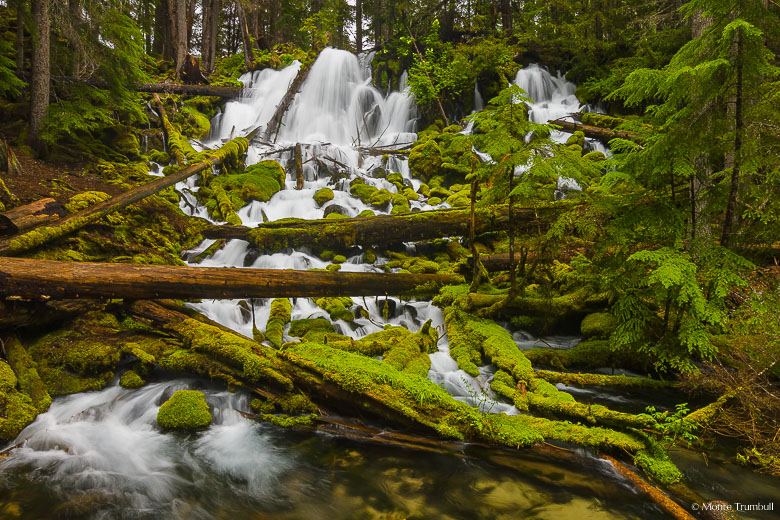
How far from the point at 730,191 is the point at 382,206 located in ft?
32.4

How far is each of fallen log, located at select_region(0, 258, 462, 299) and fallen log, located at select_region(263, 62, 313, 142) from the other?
14.7 metres

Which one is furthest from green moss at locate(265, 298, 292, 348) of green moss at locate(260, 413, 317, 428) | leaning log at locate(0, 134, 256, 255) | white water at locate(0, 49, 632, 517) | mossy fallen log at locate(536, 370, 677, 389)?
mossy fallen log at locate(536, 370, 677, 389)

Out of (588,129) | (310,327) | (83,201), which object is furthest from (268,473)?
(588,129)

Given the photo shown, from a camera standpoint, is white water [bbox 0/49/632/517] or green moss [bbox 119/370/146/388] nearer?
white water [bbox 0/49/632/517]

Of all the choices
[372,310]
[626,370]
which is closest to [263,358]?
[372,310]

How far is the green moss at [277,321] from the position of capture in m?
6.51

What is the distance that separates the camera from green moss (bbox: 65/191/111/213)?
7582 millimetres

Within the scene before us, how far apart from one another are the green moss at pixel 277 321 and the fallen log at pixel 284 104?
→ 1393 cm

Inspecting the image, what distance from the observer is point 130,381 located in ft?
16.3

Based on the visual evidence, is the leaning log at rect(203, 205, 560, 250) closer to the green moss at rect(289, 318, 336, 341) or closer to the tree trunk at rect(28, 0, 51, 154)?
the green moss at rect(289, 318, 336, 341)

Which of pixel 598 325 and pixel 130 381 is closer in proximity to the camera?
pixel 130 381

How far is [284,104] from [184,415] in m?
19.4

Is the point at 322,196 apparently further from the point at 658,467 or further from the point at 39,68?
the point at 658,467

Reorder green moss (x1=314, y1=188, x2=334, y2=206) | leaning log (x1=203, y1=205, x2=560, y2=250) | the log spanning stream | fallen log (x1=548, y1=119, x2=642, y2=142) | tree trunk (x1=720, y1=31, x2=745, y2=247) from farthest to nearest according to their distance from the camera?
fallen log (x1=548, y1=119, x2=642, y2=142) → green moss (x1=314, y1=188, x2=334, y2=206) → leaning log (x1=203, y1=205, x2=560, y2=250) → tree trunk (x1=720, y1=31, x2=745, y2=247) → the log spanning stream
